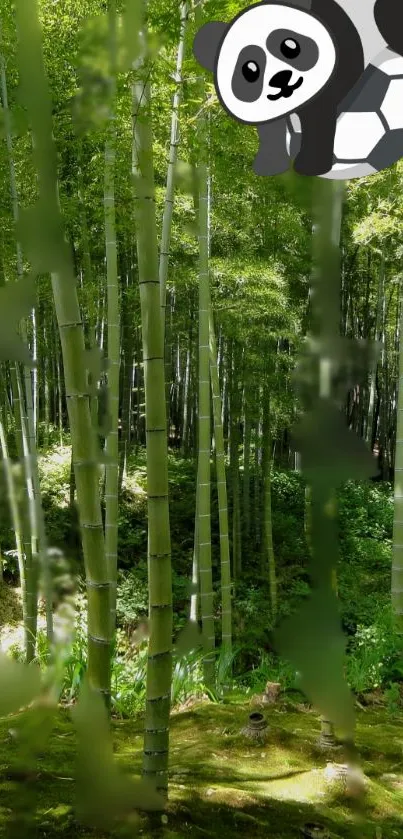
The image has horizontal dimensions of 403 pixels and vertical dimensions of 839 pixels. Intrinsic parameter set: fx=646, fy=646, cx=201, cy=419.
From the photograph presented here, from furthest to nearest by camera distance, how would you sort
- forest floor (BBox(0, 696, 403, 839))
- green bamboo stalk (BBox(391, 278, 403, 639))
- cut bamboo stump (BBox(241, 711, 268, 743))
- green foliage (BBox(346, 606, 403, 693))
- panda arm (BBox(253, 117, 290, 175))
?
green foliage (BBox(346, 606, 403, 693))
green bamboo stalk (BBox(391, 278, 403, 639))
cut bamboo stump (BBox(241, 711, 268, 743))
forest floor (BBox(0, 696, 403, 839))
panda arm (BBox(253, 117, 290, 175))

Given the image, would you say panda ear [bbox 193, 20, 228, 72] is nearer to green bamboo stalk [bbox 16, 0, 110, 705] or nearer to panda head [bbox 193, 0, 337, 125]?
panda head [bbox 193, 0, 337, 125]

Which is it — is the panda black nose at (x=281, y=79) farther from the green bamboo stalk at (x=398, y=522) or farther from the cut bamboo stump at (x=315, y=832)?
the green bamboo stalk at (x=398, y=522)

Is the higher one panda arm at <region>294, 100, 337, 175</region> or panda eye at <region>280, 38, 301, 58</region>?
panda eye at <region>280, 38, 301, 58</region>

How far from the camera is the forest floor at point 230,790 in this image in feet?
2.89

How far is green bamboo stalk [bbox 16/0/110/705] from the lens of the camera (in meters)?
0.53

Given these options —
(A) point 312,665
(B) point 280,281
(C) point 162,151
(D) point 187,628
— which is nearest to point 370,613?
(B) point 280,281

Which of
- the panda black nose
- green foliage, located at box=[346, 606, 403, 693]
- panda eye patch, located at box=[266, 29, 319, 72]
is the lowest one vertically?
green foliage, located at box=[346, 606, 403, 693]

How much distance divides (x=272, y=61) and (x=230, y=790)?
113 cm

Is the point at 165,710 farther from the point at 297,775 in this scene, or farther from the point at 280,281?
the point at 280,281

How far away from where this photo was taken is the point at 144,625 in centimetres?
105

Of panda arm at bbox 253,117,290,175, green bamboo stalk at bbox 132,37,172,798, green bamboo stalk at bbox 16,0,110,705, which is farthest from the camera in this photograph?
green bamboo stalk at bbox 132,37,172,798

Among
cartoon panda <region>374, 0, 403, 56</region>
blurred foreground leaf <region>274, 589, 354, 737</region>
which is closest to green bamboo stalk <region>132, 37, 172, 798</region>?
cartoon panda <region>374, 0, 403, 56</region>

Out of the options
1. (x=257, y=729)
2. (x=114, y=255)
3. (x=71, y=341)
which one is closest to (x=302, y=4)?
(x=71, y=341)

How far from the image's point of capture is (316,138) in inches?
23.6
